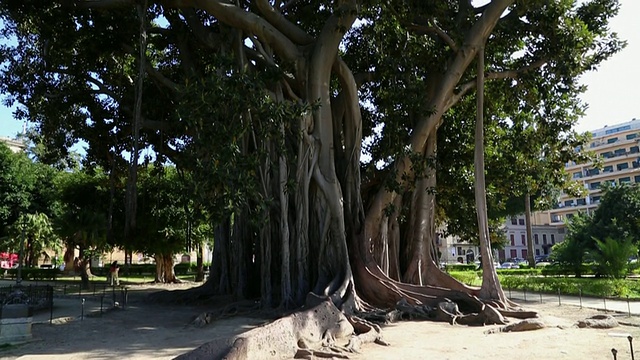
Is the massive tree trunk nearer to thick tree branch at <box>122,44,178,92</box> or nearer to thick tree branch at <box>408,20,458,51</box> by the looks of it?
thick tree branch at <box>122,44,178,92</box>

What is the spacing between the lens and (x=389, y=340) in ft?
26.3

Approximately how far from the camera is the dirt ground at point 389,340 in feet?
22.7

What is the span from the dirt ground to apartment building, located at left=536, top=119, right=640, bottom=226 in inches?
2302

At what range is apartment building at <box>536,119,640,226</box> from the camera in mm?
62969

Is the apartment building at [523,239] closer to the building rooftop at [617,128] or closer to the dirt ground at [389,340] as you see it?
the building rooftop at [617,128]

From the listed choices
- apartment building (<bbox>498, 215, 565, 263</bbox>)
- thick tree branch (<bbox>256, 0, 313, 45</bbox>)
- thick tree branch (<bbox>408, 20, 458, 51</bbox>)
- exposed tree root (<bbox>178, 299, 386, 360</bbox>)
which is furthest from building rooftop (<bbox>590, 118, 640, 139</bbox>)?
exposed tree root (<bbox>178, 299, 386, 360</bbox>)

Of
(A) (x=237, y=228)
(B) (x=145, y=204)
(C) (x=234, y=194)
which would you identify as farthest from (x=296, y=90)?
(B) (x=145, y=204)

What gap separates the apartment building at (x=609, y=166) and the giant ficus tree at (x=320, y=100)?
54.5 m

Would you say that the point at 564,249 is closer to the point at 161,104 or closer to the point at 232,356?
the point at 161,104

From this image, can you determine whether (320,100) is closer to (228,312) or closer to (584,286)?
(228,312)

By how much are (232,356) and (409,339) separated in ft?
12.5

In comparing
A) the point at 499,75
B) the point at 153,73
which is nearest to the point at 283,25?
the point at 153,73

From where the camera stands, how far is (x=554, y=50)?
12.6 m

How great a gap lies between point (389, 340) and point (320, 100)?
582 centimetres
